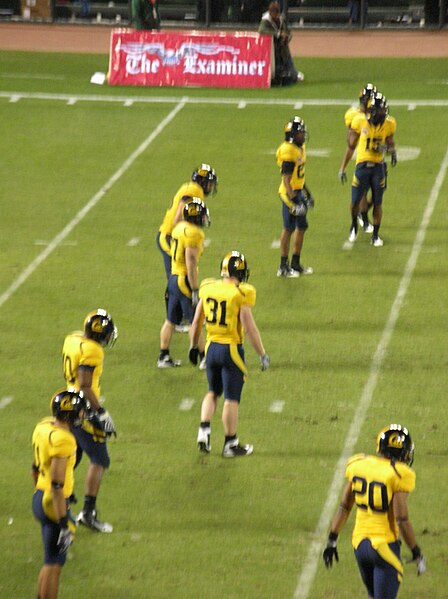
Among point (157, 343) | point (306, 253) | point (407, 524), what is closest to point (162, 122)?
point (306, 253)

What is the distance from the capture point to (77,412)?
9453 mm

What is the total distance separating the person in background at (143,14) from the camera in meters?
27.2

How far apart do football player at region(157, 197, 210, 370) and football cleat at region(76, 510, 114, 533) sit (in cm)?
349

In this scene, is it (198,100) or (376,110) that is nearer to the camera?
(376,110)

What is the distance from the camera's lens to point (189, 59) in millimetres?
26828

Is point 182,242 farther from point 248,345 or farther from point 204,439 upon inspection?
point 204,439

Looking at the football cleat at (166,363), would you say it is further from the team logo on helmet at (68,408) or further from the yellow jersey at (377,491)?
the yellow jersey at (377,491)

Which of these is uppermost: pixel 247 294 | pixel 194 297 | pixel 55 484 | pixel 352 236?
pixel 247 294

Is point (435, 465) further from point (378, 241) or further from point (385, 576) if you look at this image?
point (378, 241)

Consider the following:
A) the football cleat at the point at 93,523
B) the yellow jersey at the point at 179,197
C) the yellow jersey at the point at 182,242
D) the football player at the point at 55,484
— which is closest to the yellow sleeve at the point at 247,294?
the yellow jersey at the point at 182,242

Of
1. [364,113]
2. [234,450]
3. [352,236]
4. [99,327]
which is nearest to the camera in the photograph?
[99,327]

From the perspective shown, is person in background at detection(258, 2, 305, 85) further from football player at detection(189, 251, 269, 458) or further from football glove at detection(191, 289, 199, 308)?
football player at detection(189, 251, 269, 458)

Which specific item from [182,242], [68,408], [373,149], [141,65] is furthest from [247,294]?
[141,65]

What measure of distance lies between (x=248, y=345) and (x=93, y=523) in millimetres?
4474
